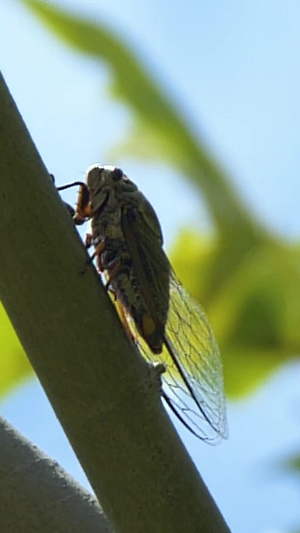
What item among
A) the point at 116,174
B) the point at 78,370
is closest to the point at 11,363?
the point at 116,174

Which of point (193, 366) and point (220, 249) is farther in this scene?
point (220, 249)

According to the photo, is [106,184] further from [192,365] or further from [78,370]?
[78,370]

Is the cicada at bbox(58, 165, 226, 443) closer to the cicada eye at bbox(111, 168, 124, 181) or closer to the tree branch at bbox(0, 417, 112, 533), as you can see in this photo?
the cicada eye at bbox(111, 168, 124, 181)

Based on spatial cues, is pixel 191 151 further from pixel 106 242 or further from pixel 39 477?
pixel 39 477

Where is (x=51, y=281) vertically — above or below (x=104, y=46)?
below

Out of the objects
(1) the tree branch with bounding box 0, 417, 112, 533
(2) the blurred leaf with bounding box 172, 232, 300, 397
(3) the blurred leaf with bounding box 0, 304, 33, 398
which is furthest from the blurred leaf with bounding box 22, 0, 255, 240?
(1) the tree branch with bounding box 0, 417, 112, 533

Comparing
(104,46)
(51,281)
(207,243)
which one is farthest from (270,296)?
(51,281)

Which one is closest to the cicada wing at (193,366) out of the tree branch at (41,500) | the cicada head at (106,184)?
the cicada head at (106,184)
